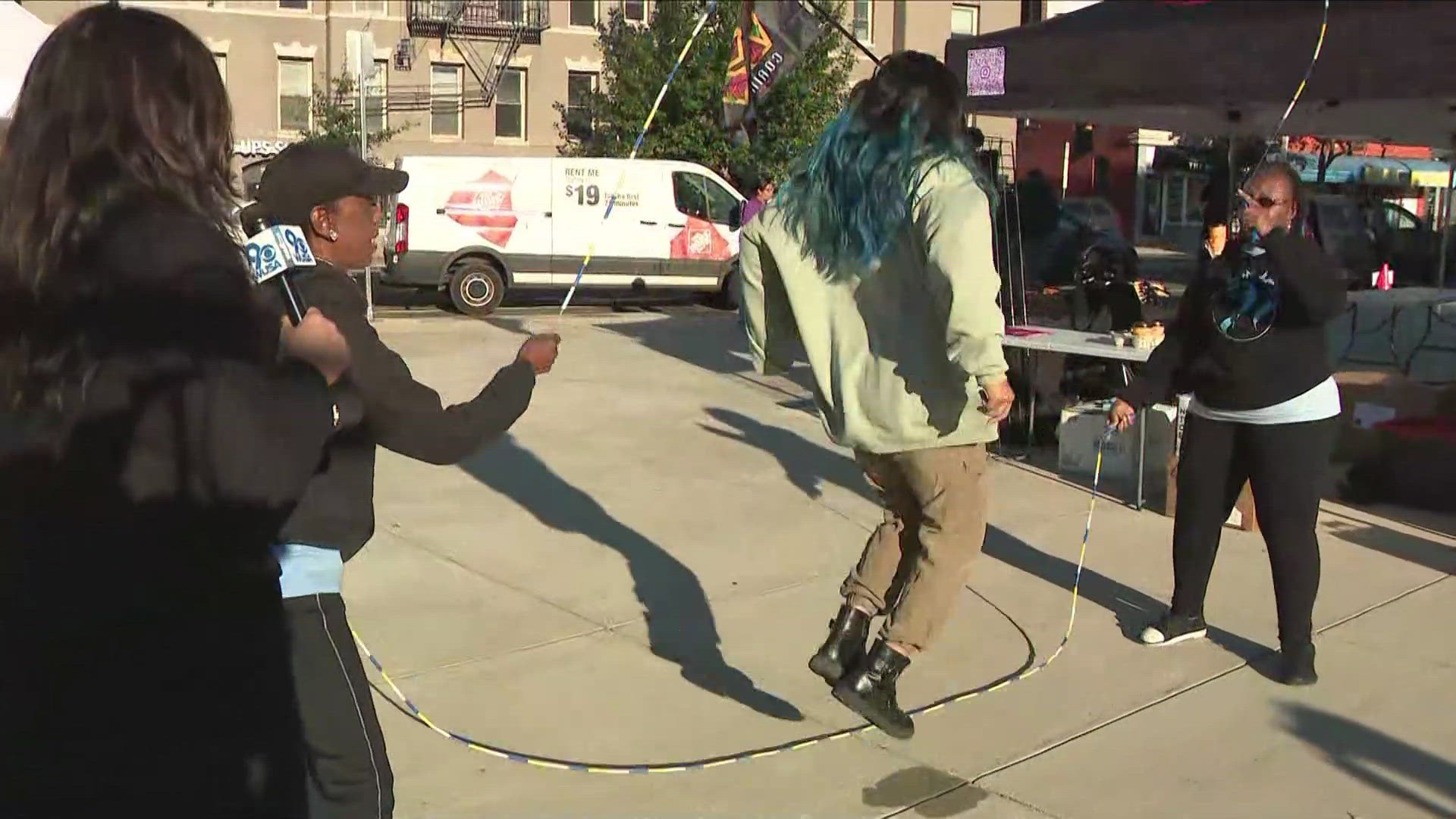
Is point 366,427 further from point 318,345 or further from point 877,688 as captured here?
point 877,688

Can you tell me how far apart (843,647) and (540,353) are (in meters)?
1.51

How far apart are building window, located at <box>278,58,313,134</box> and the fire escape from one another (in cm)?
177

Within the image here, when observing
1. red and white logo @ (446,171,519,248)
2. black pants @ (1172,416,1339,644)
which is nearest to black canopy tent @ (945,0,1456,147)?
black pants @ (1172,416,1339,644)

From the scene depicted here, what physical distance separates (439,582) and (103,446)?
3.93 m

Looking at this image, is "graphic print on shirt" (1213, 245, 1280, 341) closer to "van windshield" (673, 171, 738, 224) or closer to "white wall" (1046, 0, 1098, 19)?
"van windshield" (673, 171, 738, 224)

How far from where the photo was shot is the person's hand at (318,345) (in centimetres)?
191

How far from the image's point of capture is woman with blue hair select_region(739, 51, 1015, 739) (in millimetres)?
3434

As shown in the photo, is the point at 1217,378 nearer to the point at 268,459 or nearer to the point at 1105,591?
the point at 1105,591

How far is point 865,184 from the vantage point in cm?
348

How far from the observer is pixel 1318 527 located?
6500 mm

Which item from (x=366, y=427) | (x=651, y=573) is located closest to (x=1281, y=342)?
(x=651, y=573)

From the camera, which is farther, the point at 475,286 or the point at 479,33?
the point at 479,33

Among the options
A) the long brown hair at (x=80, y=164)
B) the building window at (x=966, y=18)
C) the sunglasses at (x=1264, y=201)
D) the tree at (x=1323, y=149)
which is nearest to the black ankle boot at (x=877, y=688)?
the sunglasses at (x=1264, y=201)

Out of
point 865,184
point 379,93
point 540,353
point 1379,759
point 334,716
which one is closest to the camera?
point 334,716
